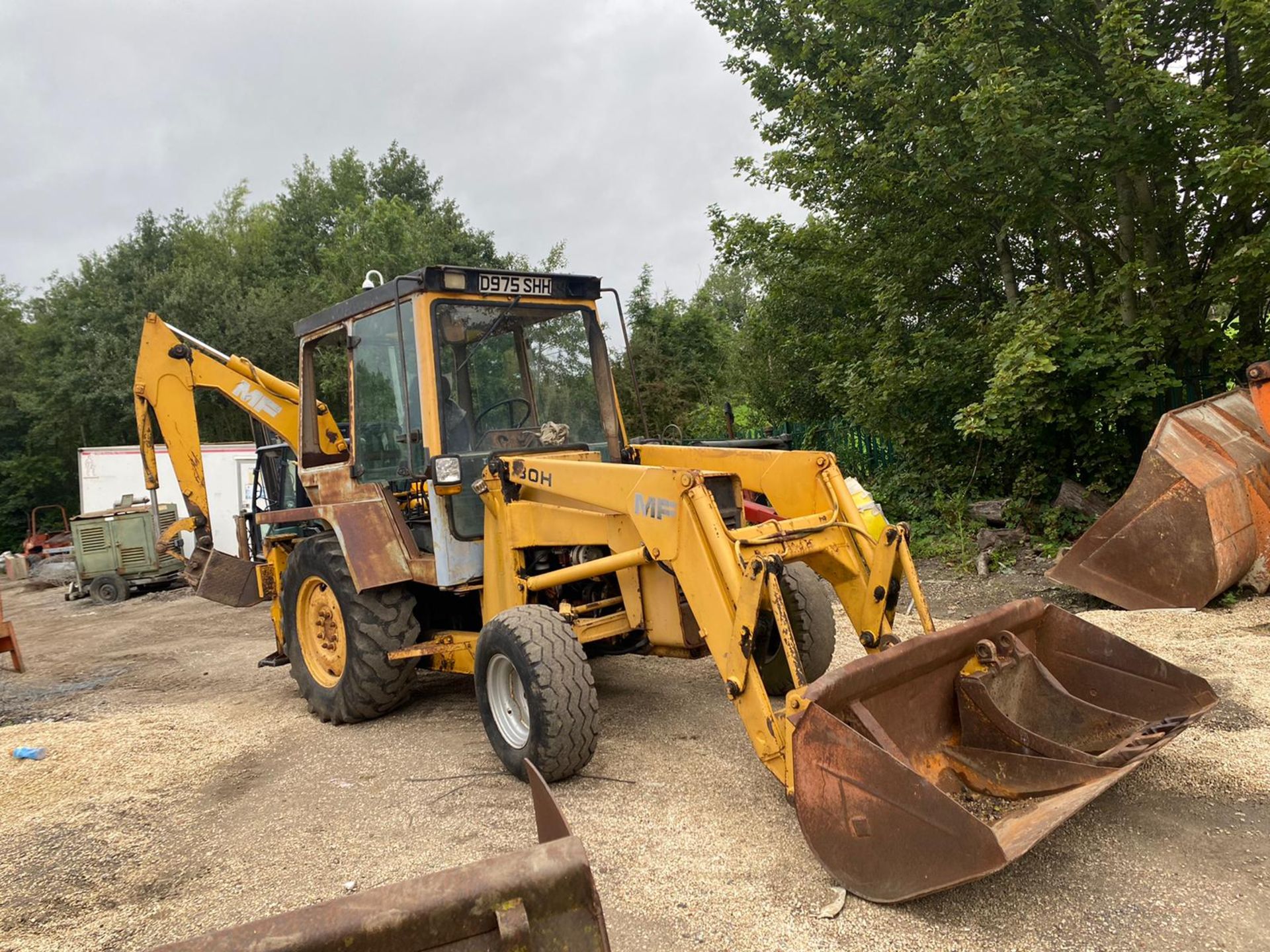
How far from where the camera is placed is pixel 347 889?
10.6 feet

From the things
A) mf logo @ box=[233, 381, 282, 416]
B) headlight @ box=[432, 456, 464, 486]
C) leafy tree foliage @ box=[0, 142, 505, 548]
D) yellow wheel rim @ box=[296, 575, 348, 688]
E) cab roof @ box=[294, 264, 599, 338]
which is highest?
Answer: leafy tree foliage @ box=[0, 142, 505, 548]

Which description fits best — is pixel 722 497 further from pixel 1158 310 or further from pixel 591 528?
pixel 1158 310

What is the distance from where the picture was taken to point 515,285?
5.16 m

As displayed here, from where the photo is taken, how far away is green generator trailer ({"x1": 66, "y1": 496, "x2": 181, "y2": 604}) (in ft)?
47.3

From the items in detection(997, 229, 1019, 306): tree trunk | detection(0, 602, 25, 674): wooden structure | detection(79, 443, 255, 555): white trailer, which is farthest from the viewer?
detection(79, 443, 255, 555): white trailer

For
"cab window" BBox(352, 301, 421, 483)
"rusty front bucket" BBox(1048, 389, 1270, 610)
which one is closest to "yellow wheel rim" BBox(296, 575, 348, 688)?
"cab window" BBox(352, 301, 421, 483)

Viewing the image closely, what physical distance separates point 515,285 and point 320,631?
260 cm

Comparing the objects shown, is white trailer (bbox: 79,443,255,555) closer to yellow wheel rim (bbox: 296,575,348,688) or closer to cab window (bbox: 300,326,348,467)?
cab window (bbox: 300,326,348,467)

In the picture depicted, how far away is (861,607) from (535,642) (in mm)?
1515

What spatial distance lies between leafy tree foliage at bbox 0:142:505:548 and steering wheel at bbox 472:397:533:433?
20990 mm

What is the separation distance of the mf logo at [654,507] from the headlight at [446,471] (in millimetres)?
1261

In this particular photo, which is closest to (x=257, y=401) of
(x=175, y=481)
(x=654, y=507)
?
(x=654, y=507)

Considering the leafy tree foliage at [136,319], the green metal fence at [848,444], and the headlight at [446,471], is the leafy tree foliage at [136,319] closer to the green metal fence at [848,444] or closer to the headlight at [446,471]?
the green metal fence at [848,444]

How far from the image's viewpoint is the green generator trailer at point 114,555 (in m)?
14.4
